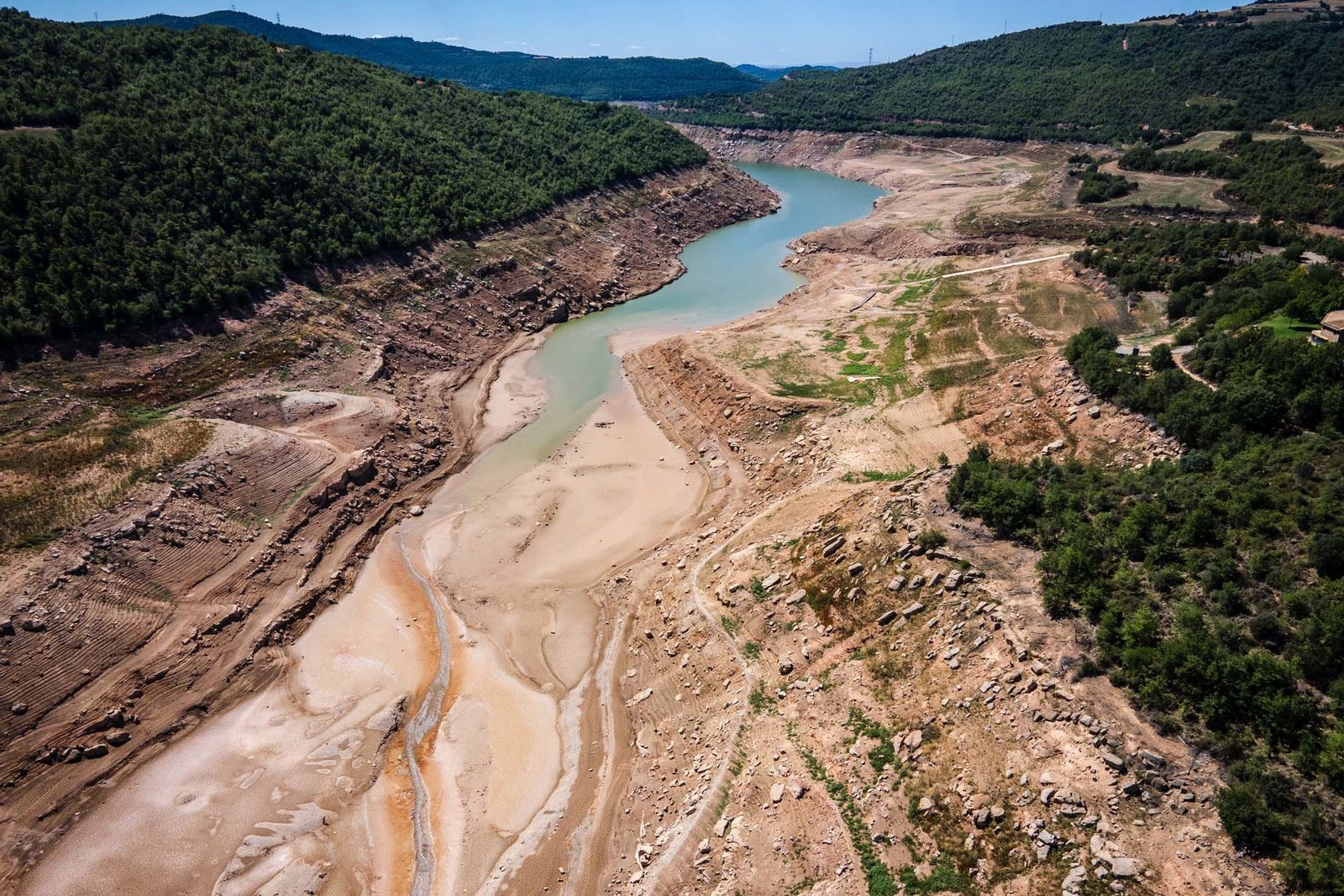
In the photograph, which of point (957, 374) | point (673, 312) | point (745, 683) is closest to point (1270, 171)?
point (957, 374)

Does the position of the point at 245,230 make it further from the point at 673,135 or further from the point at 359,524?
the point at 673,135

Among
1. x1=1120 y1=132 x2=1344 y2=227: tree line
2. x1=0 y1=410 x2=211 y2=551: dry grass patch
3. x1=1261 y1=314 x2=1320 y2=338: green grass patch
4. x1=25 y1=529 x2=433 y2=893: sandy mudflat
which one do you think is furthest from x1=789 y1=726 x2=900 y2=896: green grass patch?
x1=1120 y1=132 x2=1344 y2=227: tree line

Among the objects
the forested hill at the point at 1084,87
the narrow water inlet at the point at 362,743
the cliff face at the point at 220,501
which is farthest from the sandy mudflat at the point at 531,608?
the forested hill at the point at 1084,87

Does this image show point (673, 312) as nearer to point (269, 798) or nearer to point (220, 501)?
point (220, 501)

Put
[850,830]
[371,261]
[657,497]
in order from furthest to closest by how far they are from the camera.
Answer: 1. [371,261]
2. [657,497]
3. [850,830]

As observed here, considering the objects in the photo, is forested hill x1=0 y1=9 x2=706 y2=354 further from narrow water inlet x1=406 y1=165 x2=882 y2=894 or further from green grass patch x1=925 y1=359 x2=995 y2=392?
green grass patch x1=925 y1=359 x2=995 y2=392

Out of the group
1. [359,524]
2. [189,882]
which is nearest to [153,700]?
[189,882]
